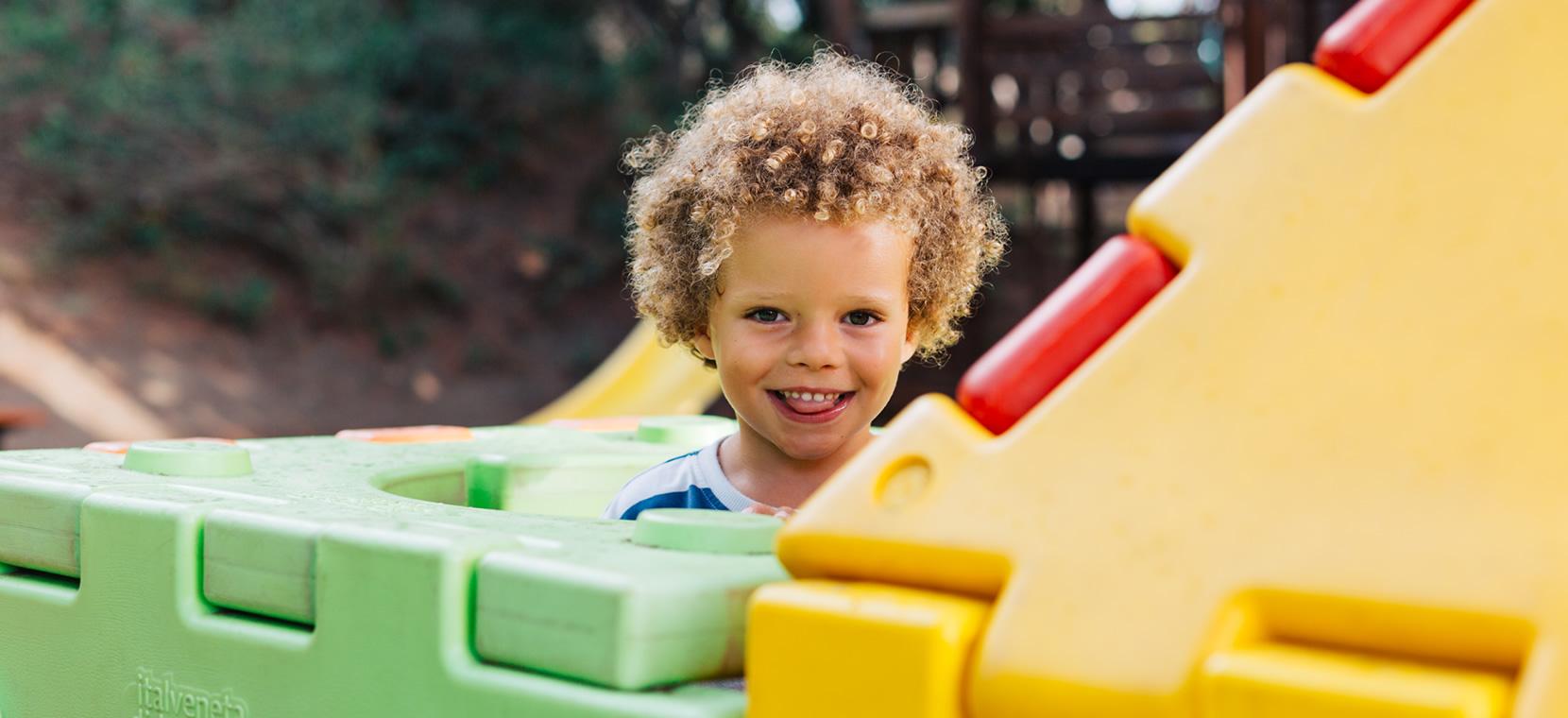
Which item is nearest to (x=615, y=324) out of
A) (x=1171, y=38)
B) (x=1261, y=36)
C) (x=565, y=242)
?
(x=565, y=242)

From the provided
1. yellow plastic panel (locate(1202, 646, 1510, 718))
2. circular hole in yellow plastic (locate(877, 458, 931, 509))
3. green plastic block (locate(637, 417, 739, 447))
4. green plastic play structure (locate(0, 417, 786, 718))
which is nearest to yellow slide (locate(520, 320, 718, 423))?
green plastic block (locate(637, 417, 739, 447))

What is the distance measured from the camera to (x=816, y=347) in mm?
1283

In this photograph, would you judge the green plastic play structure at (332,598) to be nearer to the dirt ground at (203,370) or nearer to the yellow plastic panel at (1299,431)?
the yellow plastic panel at (1299,431)

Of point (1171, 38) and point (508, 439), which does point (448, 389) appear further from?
Answer: point (508, 439)

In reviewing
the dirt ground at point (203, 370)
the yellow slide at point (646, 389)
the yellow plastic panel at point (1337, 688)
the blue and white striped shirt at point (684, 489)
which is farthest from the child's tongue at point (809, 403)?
the dirt ground at point (203, 370)

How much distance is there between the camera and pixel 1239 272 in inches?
27.1

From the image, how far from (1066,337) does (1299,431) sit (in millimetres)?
128

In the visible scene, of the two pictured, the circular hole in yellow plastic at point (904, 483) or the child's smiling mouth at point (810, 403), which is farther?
the child's smiling mouth at point (810, 403)

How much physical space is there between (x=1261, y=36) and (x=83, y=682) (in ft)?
15.9

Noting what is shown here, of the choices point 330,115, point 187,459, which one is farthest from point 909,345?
point 330,115

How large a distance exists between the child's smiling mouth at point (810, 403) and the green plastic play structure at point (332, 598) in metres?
0.37

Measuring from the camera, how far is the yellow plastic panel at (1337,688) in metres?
0.55

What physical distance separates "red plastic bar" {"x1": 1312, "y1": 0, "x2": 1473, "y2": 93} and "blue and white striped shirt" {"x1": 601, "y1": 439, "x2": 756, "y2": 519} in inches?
32.7

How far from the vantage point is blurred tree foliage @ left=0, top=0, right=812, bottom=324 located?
7.62 m
